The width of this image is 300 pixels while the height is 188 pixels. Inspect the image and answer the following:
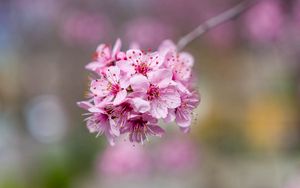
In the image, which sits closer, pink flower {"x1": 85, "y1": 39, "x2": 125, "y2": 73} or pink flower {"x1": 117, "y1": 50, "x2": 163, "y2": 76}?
pink flower {"x1": 117, "y1": 50, "x2": 163, "y2": 76}

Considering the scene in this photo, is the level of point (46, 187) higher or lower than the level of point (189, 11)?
lower

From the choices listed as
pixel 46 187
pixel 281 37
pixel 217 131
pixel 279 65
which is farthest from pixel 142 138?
→ pixel 279 65

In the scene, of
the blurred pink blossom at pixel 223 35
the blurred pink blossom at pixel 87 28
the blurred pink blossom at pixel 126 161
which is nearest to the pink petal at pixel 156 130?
the blurred pink blossom at pixel 126 161

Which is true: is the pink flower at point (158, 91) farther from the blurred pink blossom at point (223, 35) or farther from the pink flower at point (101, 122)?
the blurred pink blossom at point (223, 35)

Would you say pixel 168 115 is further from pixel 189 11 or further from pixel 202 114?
pixel 202 114

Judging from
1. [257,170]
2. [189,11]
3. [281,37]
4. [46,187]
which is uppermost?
[189,11]

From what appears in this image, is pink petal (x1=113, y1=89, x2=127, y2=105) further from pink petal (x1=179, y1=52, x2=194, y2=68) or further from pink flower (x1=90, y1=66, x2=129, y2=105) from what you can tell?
pink petal (x1=179, y1=52, x2=194, y2=68)

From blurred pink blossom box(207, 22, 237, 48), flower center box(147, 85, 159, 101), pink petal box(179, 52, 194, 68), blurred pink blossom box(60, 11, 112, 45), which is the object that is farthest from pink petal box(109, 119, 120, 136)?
blurred pink blossom box(207, 22, 237, 48)
